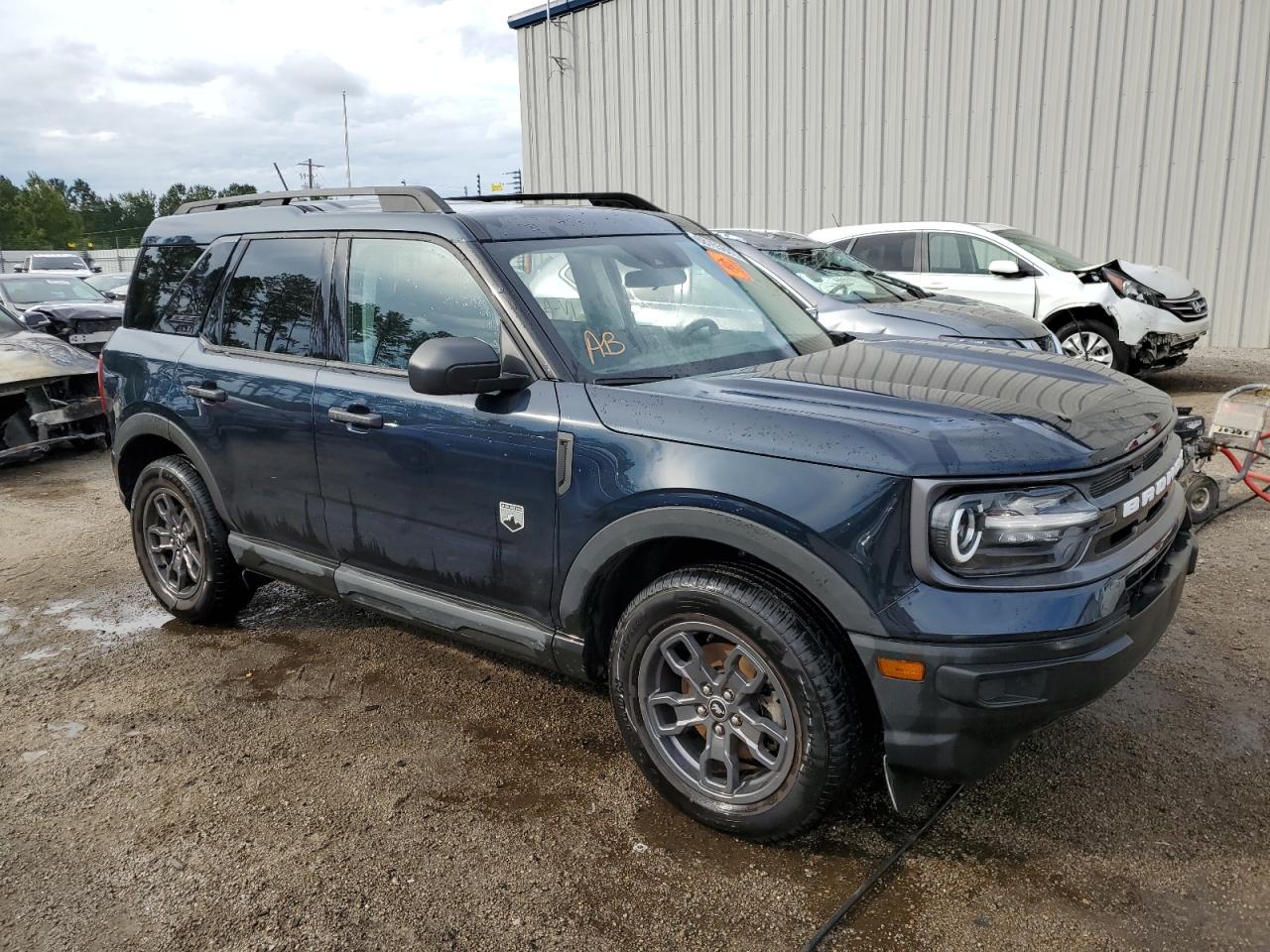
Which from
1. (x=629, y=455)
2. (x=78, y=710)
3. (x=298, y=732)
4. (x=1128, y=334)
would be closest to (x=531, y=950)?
(x=629, y=455)

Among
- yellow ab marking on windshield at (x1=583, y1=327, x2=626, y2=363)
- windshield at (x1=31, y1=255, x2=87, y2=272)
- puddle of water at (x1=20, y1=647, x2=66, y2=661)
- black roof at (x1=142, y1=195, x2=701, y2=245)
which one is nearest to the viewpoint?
yellow ab marking on windshield at (x1=583, y1=327, x2=626, y2=363)

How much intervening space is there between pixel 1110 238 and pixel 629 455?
13.2m

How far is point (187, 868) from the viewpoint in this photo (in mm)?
2830

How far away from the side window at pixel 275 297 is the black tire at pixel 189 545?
73 cm

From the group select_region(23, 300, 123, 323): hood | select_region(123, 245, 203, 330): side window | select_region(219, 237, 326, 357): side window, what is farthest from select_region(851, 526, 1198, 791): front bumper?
select_region(23, 300, 123, 323): hood

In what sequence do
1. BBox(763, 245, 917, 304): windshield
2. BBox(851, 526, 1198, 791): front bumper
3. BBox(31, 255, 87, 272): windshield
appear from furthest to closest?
BBox(31, 255, 87, 272): windshield < BBox(763, 245, 917, 304): windshield < BBox(851, 526, 1198, 791): front bumper

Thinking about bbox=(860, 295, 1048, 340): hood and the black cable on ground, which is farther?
bbox=(860, 295, 1048, 340): hood

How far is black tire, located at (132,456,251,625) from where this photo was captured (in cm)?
437

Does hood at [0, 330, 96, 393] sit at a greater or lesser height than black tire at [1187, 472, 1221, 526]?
greater

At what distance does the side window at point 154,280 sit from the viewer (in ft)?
14.7

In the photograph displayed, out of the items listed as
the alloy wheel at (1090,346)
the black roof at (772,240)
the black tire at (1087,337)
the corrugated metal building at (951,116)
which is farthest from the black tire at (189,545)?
the corrugated metal building at (951,116)

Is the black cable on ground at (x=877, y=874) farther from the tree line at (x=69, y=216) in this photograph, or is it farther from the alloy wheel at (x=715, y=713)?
the tree line at (x=69, y=216)

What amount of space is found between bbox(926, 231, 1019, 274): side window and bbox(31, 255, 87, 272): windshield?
26.5 meters

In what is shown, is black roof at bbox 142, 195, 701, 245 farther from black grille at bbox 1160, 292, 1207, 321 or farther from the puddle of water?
black grille at bbox 1160, 292, 1207, 321
